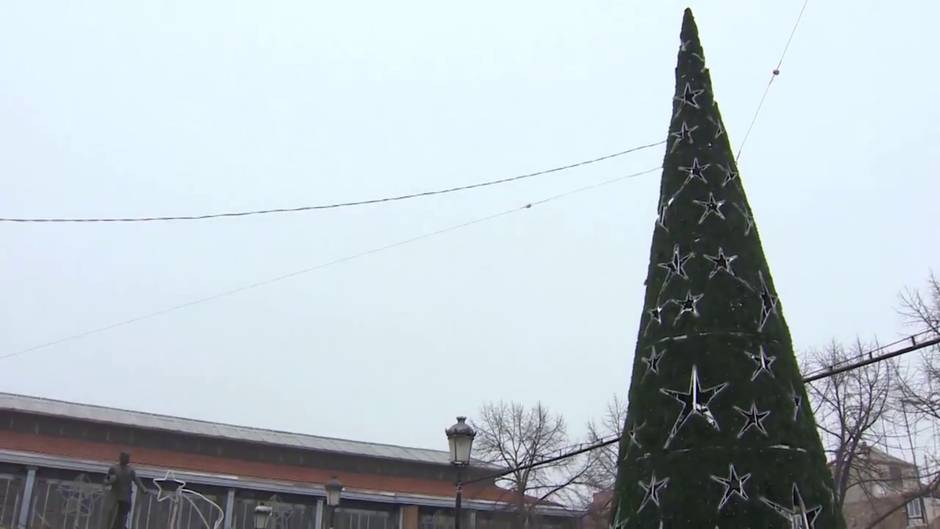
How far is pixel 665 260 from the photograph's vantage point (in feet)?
22.2

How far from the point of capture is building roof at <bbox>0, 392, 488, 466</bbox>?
33156 mm

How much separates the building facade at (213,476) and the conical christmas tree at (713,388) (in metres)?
22.2

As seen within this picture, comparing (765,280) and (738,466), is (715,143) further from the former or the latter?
(738,466)

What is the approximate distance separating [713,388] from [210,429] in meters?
34.4

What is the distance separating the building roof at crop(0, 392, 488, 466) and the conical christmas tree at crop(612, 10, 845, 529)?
94.6 feet

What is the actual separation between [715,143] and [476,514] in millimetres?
32704

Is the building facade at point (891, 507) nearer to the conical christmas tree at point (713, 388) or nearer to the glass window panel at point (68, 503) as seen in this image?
the glass window panel at point (68, 503)

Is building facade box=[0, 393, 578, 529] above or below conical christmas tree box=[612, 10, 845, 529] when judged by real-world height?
above

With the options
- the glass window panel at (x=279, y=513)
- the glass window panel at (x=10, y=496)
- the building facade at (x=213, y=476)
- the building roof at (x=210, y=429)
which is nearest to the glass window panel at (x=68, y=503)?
the building facade at (x=213, y=476)

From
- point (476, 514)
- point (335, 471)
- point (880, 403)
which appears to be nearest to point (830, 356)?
point (880, 403)

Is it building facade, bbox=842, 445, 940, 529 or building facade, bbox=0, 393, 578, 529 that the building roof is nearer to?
building facade, bbox=0, 393, 578, 529

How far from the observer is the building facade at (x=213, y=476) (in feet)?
95.0

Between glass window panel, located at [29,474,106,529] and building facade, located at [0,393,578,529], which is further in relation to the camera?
building facade, located at [0,393,578,529]

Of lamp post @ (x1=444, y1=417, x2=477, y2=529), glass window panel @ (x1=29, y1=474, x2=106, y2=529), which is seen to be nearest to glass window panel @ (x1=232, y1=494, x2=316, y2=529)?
glass window panel @ (x1=29, y1=474, x2=106, y2=529)
